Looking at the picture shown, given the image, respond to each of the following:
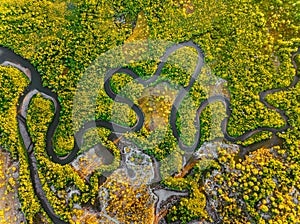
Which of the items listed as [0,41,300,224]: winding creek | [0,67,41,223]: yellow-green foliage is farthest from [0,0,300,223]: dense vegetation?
[0,41,300,224]: winding creek

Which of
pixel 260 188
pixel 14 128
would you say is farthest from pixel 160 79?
pixel 14 128

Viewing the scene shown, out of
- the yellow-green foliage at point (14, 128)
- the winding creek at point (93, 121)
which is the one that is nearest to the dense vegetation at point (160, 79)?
the yellow-green foliage at point (14, 128)

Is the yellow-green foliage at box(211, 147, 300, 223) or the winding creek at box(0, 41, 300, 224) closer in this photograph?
the yellow-green foliage at box(211, 147, 300, 223)

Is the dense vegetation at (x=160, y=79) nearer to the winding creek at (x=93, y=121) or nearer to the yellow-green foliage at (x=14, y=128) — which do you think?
the yellow-green foliage at (x=14, y=128)

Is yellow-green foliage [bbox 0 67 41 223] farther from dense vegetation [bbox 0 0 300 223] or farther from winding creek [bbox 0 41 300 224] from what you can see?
winding creek [bbox 0 41 300 224]

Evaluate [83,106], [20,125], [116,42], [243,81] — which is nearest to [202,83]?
[243,81]

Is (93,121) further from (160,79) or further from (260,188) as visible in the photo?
(260,188)

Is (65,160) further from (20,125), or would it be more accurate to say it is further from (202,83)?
(202,83)

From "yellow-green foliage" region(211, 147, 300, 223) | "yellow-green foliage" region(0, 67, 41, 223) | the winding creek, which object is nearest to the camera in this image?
"yellow-green foliage" region(211, 147, 300, 223)

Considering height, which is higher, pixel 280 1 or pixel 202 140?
pixel 280 1
